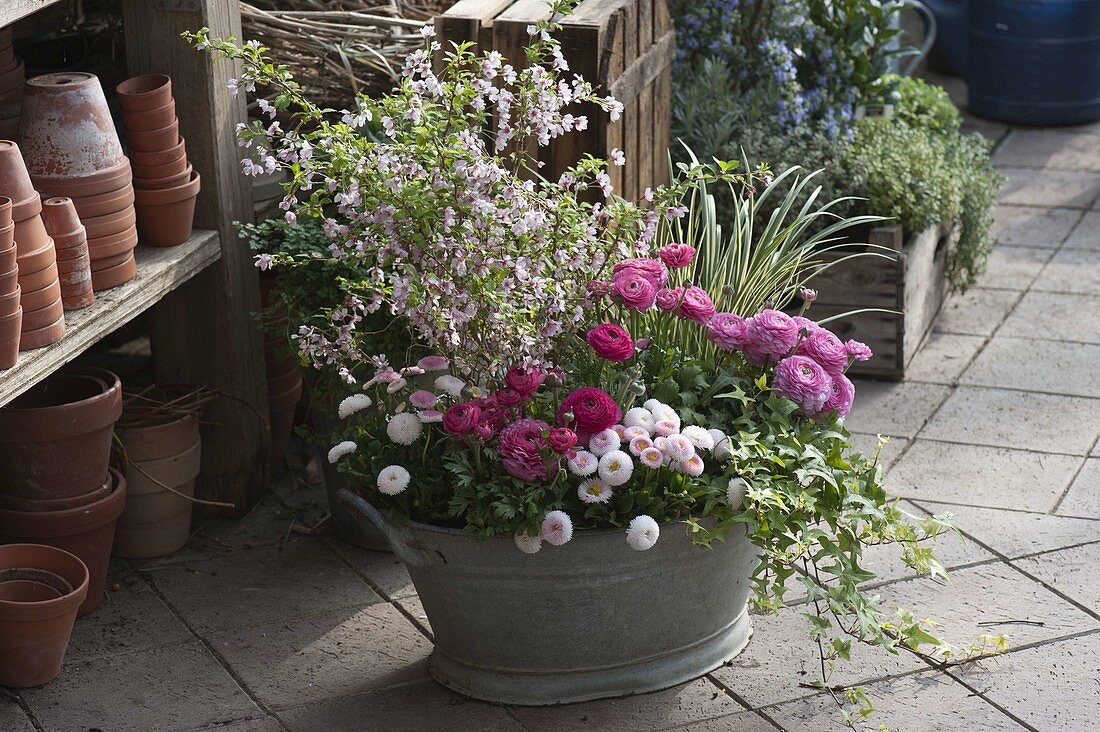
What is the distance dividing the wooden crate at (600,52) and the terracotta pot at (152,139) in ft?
2.52

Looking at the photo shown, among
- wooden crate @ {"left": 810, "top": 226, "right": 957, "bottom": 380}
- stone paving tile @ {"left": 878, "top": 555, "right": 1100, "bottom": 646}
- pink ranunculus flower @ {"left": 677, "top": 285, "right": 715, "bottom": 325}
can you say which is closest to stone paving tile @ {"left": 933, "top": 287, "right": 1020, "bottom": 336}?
wooden crate @ {"left": 810, "top": 226, "right": 957, "bottom": 380}

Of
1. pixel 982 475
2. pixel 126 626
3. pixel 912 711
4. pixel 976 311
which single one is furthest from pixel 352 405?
pixel 976 311

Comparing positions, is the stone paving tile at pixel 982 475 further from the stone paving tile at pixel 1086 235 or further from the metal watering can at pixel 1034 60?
the metal watering can at pixel 1034 60

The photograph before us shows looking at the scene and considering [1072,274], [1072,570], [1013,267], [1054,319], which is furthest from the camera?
[1013,267]

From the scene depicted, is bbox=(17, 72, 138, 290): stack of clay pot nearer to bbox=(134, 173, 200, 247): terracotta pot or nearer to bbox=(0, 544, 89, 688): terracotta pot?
bbox=(134, 173, 200, 247): terracotta pot

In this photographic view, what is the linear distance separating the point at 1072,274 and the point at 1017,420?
1311mm

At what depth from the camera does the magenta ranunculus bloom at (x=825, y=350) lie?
281 cm

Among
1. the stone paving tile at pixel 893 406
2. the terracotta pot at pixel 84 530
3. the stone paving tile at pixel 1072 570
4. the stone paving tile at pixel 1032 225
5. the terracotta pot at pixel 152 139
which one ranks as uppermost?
the terracotta pot at pixel 152 139

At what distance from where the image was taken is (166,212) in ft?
10.6

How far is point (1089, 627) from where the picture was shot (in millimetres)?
3086

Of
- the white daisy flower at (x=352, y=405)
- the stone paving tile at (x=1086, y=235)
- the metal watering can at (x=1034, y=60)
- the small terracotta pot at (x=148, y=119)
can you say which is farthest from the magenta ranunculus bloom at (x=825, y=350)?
the metal watering can at (x=1034, y=60)

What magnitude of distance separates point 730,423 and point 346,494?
0.80 metres

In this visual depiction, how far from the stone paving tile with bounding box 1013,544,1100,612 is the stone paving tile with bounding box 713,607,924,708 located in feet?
1.67

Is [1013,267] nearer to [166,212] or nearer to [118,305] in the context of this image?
[166,212]
